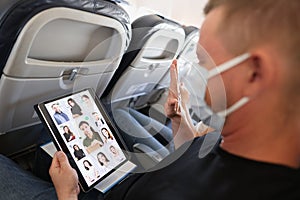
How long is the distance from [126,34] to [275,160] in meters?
0.77

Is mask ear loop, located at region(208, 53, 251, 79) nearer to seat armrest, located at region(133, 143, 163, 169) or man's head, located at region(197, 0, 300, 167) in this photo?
man's head, located at region(197, 0, 300, 167)

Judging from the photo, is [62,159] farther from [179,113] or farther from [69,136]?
[179,113]

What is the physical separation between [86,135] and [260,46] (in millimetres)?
724

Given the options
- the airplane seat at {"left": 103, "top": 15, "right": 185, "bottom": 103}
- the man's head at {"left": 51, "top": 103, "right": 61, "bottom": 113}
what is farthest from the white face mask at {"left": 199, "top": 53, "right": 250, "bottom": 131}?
the airplane seat at {"left": 103, "top": 15, "right": 185, "bottom": 103}

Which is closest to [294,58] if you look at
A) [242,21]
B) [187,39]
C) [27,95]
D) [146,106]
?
[242,21]

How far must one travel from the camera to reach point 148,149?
1.26m

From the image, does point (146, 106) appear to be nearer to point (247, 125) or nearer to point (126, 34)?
point (126, 34)

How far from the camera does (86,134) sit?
101 centimetres

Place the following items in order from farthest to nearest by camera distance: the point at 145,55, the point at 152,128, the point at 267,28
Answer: the point at 152,128
the point at 145,55
the point at 267,28

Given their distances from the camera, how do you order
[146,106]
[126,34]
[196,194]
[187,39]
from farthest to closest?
[146,106] → [187,39] → [126,34] → [196,194]

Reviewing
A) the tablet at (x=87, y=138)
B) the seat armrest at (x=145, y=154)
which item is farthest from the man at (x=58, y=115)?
the seat armrest at (x=145, y=154)

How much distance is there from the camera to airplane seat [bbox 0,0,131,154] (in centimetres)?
80

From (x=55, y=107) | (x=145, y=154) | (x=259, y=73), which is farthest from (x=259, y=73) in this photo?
(x=145, y=154)

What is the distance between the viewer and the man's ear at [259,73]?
1.44 feet
